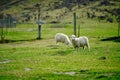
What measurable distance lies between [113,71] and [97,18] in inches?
6388

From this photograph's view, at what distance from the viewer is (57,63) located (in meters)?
29.4

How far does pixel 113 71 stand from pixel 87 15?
171 m

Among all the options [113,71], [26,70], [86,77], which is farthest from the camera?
[26,70]

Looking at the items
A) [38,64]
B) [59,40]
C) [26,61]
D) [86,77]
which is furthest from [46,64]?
[59,40]

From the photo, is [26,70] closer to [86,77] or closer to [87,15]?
[86,77]

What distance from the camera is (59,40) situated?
5378 cm

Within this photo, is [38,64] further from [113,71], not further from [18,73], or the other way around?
[113,71]

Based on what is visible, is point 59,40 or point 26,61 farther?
point 59,40

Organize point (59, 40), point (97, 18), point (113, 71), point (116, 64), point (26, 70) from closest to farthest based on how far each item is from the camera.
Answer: point (113, 71)
point (26, 70)
point (116, 64)
point (59, 40)
point (97, 18)

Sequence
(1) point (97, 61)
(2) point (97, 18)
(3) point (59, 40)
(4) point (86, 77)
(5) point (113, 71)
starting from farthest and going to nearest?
(2) point (97, 18), (3) point (59, 40), (1) point (97, 61), (5) point (113, 71), (4) point (86, 77)

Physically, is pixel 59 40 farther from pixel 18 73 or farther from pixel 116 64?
pixel 18 73

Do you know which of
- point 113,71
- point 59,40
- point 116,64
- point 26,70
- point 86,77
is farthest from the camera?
point 59,40

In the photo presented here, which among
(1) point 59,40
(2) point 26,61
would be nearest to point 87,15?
(1) point 59,40

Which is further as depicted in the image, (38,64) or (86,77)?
(38,64)
